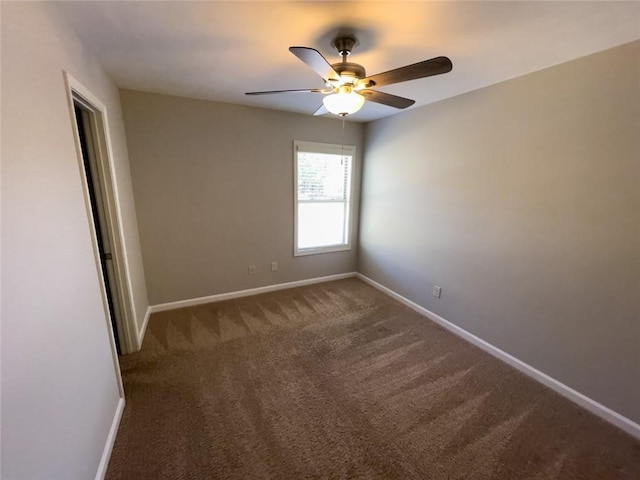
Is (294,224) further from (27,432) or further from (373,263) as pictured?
(27,432)

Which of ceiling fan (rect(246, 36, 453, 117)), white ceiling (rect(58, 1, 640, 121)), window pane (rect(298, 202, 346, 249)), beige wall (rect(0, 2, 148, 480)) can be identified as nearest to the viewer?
beige wall (rect(0, 2, 148, 480))

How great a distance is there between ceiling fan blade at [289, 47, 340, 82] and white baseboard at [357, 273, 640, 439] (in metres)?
2.59

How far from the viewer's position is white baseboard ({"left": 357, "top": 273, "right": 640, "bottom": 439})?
5.84ft

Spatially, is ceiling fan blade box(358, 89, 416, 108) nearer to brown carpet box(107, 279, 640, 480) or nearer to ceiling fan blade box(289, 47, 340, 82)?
ceiling fan blade box(289, 47, 340, 82)

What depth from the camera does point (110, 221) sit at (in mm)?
2131

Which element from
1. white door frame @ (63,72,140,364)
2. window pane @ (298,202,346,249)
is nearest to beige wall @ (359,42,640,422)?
window pane @ (298,202,346,249)

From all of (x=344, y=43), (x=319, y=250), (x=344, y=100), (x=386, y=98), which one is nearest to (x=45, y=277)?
(x=344, y=100)

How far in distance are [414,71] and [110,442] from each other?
2.64m

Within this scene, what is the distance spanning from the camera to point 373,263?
13.0 feet

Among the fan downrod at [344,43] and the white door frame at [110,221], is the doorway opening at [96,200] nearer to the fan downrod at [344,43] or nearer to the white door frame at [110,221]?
the white door frame at [110,221]

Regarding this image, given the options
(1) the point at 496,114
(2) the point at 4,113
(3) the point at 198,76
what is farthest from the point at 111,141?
(1) the point at 496,114

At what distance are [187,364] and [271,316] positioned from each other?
1.00m

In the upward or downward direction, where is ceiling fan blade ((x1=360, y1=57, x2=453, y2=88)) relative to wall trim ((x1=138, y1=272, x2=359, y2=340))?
upward

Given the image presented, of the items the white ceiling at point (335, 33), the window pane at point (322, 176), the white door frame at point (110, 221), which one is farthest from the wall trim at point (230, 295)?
the white ceiling at point (335, 33)
